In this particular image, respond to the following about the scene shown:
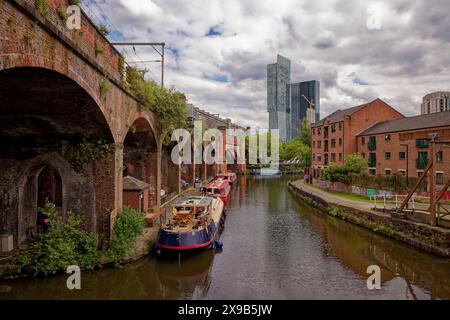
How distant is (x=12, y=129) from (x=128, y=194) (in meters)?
7.14

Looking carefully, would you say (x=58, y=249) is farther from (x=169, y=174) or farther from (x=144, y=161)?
(x=169, y=174)

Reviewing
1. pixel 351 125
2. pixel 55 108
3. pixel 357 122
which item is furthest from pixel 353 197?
pixel 55 108

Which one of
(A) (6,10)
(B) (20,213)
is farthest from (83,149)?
(A) (6,10)

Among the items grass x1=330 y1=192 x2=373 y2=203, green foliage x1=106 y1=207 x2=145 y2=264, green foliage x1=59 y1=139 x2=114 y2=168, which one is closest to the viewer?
green foliage x1=106 y1=207 x2=145 y2=264

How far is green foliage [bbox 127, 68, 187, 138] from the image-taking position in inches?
587

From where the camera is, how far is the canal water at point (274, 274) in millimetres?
10094

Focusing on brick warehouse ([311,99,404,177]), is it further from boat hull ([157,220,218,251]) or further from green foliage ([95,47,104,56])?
green foliage ([95,47,104,56])

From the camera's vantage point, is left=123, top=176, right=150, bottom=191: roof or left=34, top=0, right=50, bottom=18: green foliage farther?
left=123, top=176, right=150, bottom=191: roof

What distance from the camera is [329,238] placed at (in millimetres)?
17547

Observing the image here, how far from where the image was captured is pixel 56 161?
39.6 feet

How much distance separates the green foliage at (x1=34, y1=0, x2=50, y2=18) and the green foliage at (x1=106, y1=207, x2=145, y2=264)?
7.68 metres

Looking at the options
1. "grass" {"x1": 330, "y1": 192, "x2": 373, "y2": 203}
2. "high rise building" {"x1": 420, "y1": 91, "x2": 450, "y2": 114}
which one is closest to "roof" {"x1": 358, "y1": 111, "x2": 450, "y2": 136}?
"grass" {"x1": 330, "y1": 192, "x2": 373, "y2": 203}

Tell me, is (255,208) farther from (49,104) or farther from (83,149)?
(49,104)

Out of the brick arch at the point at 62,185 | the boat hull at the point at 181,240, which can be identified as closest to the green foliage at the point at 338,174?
the boat hull at the point at 181,240
